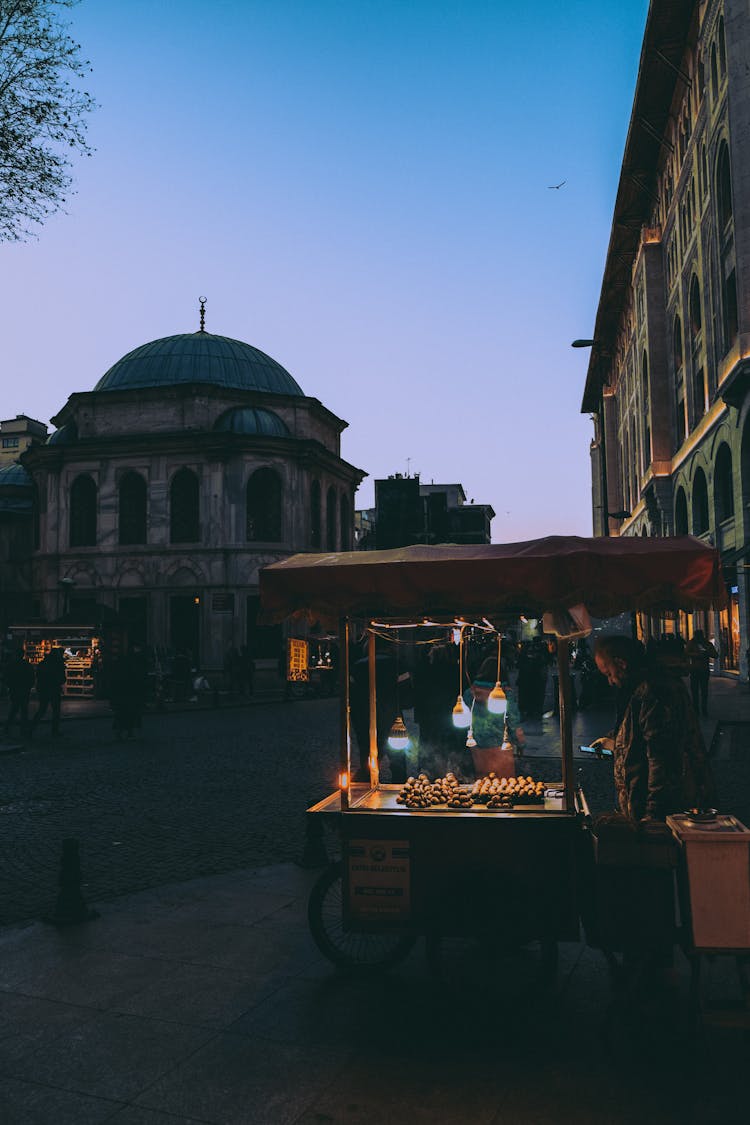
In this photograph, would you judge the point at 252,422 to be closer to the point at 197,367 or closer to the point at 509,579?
the point at 197,367

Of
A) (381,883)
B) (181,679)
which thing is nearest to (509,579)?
(381,883)

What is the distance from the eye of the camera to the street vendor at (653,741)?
16.6ft

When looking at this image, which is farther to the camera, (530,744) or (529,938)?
(530,744)

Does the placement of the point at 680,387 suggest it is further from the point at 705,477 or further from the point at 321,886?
the point at 321,886

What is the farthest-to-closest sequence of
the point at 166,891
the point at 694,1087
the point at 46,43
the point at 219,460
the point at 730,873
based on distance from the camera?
the point at 219,460 → the point at 46,43 → the point at 166,891 → the point at 730,873 → the point at 694,1087

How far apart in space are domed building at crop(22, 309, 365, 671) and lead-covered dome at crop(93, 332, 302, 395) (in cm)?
164

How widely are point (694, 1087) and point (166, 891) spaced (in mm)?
4560

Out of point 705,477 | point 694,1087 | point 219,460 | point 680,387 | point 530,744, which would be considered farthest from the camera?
point 219,460

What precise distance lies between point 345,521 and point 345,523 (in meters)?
0.12

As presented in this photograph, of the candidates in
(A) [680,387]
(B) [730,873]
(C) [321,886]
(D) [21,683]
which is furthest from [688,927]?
(A) [680,387]

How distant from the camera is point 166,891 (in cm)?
715

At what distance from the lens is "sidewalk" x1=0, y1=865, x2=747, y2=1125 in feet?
12.7

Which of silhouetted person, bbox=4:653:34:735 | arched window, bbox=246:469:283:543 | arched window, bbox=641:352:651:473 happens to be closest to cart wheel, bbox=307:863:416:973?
silhouetted person, bbox=4:653:34:735

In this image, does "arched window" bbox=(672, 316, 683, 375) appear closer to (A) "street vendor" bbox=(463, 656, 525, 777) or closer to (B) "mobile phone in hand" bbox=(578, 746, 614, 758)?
(A) "street vendor" bbox=(463, 656, 525, 777)
